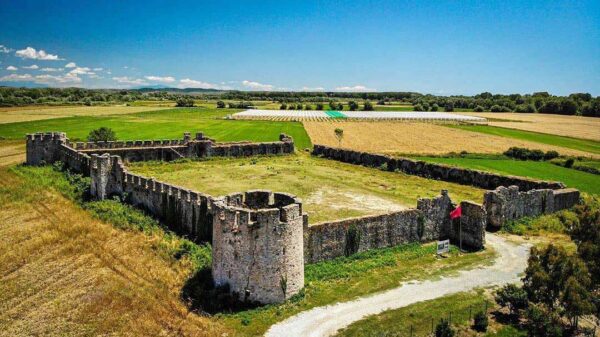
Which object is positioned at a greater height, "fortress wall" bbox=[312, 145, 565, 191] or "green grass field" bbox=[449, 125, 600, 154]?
"green grass field" bbox=[449, 125, 600, 154]

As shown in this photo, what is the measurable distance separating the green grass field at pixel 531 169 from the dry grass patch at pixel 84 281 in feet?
105

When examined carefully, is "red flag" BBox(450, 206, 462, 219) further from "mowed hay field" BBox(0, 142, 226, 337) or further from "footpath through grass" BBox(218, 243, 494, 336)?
"mowed hay field" BBox(0, 142, 226, 337)

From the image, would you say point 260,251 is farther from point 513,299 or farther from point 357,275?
point 513,299

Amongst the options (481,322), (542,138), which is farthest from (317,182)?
(542,138)

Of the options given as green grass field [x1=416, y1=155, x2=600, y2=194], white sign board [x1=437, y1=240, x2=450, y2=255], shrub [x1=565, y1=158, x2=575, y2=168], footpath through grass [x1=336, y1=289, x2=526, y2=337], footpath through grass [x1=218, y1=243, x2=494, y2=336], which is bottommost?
footpath through grass [x1=336, y1=289, x2=526, y2=337]

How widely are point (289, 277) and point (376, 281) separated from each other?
13.6 feet

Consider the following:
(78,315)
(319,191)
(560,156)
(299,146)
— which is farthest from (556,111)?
(78,315)

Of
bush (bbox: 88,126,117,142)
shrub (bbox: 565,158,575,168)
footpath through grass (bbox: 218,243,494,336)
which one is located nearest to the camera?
footpath through grass (bbox: 218,243,494,336)

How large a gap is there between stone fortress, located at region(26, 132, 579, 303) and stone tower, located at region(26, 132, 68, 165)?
8 centimetres

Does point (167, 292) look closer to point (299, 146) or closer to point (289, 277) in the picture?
point (289, 277)

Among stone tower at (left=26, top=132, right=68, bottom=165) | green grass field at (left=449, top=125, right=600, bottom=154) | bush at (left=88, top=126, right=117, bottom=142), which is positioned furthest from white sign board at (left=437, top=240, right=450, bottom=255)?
green grass field at (left=449, top=125, right=600, bottom=154)

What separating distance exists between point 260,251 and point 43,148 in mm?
33479

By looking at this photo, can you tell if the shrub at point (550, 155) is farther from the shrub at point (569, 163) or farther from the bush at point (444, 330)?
the bush at point (444, 330)

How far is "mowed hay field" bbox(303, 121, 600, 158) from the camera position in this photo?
6216 centimetres
